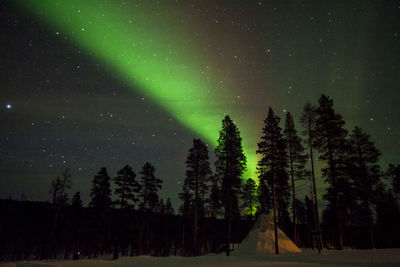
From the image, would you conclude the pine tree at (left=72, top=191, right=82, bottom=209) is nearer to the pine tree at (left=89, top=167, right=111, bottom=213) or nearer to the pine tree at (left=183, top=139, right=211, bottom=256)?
the pine tree at (left=89, top=167, right=111, bottom=213)

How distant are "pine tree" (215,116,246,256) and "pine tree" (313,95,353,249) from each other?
8.71 metres

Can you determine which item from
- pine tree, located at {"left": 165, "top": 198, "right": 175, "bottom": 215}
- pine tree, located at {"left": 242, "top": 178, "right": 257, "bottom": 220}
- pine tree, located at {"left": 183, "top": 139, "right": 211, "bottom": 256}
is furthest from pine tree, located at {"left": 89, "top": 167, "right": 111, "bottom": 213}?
pine tree, located at {"left": 165, "top": 198, "right": 175, "bottom": 215}

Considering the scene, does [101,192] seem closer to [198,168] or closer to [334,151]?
[198,168]

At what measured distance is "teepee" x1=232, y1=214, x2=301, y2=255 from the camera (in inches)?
1022

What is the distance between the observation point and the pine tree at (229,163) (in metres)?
28.6

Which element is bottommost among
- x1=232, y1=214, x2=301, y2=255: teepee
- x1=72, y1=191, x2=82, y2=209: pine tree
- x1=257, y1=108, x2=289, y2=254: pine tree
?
x1=232, y1=214, x2=301, y2=255: teepee

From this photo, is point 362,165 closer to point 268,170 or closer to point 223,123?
point 268,170

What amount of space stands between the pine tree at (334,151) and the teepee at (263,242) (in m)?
5.16

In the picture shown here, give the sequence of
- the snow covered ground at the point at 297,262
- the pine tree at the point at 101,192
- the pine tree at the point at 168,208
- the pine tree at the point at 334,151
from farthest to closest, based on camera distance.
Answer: the pine tree at the point at 168,208
the pine tree at the point at 101,192
the pine tree at the point at 334,151
the snow covered ground at the point at 297,262

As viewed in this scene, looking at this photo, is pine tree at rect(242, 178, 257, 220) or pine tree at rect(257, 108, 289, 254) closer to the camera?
pine tree at rect(257, 108, 289, 254)

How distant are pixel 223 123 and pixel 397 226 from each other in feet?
158

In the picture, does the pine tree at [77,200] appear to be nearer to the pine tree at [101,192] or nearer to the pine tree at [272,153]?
the pine tree at [101,192]

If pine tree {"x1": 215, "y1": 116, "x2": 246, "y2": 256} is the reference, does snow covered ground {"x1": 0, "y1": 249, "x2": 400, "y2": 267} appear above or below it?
below

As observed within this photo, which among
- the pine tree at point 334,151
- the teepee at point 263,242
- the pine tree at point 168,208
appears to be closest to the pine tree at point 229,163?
the teepee at point 263,242
